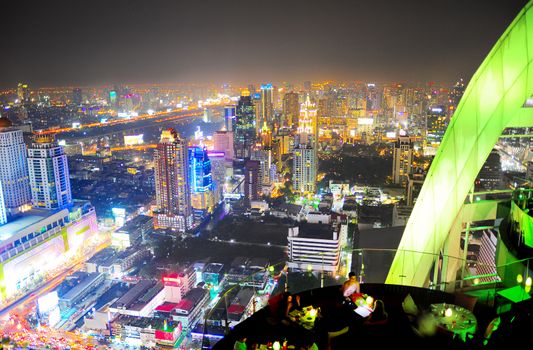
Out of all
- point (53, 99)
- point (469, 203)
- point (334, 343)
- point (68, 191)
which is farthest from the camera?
point (53, 99)

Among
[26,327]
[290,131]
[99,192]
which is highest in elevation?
[290,131]

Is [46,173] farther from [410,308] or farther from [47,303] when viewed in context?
[410,308]

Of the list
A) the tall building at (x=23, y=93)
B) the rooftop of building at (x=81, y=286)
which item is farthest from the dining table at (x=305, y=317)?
the tall building at (x=23, y=93)

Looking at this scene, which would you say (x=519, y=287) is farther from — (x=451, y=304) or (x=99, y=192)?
(x=99, y=192)

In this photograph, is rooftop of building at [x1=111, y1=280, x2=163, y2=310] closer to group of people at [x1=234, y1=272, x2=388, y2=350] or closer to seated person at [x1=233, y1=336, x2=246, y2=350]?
group of people at [x1=234, y1=272, x2=388, y2=350]

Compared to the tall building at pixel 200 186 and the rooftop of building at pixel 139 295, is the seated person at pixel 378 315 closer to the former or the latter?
the rooftop of building at pixel 139 295

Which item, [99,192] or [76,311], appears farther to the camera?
[99,192]

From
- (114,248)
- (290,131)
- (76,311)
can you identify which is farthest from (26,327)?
(290,131)
